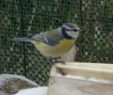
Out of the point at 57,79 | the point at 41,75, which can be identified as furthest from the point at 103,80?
the point at 41,75

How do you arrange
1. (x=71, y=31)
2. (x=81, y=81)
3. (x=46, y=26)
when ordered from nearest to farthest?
1. (x=81, y=81)
2. (x=71, y=31)
3. (x=46, y=26)

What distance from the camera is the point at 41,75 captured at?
648 cm

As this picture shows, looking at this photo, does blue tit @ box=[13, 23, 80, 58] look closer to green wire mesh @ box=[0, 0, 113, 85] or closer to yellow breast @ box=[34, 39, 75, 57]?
yellow breast @ box=[34, 39, 75, 57]

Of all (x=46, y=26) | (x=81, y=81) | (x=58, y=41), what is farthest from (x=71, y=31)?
(x=81, y=81)

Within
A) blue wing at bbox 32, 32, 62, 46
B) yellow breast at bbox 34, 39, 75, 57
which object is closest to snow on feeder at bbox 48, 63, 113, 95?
yellow breast at bbox 34, 39, 75, 57

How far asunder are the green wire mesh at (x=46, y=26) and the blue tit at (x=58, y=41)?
5.18 ft

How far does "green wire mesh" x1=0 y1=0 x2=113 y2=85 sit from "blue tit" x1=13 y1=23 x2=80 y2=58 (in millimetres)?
1580

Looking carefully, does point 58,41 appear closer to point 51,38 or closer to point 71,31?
point 51,38

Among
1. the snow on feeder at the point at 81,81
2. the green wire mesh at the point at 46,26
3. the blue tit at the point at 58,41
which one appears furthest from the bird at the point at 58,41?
the snow on feeder at the point at 81,81

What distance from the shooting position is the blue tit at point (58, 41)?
4.27 metres

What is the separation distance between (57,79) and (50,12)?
394 cm

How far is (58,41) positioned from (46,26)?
183 cm

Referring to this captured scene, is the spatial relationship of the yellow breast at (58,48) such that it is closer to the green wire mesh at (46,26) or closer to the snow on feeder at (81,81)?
the green wire mesh at (46,26)

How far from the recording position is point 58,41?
4.40m
